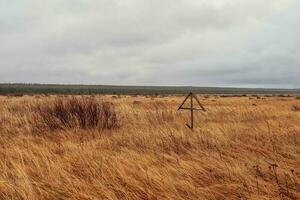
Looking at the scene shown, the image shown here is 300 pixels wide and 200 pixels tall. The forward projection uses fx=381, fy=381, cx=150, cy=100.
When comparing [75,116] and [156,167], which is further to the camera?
[75,116]

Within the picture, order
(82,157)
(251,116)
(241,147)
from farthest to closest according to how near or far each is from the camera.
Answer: (251,116) < (241,147) < (82,157)

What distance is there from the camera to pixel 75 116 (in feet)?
37.1

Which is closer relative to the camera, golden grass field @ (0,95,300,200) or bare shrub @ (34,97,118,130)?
golden grass field @ (0,95,300,200)

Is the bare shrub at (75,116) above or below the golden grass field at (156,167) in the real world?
above

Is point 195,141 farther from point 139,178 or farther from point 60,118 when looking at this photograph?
point 60,118

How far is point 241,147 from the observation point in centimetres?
793

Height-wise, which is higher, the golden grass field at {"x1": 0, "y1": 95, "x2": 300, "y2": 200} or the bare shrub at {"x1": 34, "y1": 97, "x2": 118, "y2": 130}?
the bare shrub at {"x1": 34, "y1": 97, "x2": 118, "y2": 130}

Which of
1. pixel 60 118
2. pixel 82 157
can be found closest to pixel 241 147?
pixel 82 157

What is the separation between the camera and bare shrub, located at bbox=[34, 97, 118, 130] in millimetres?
11273

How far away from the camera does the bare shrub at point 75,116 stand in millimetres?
11273

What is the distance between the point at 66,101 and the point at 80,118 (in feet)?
3.92

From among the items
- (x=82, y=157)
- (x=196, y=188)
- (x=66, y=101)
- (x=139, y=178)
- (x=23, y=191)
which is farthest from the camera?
(x=66, y=101)

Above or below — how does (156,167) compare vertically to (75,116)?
below

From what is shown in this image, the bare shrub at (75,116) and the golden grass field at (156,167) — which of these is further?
the bare shrub at (75,116)
